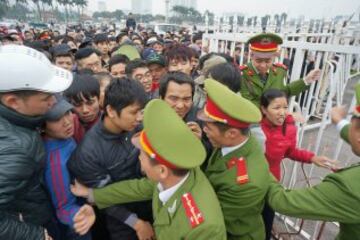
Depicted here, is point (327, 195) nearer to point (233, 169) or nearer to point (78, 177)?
point (233, 169)

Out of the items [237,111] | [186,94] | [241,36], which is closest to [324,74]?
[241,36]

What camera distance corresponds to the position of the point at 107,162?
1818mm

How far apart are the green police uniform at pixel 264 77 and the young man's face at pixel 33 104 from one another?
2.33 metres

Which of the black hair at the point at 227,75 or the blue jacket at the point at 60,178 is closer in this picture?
the blue jacket at the point at 60,178

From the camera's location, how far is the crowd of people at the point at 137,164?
133 cm

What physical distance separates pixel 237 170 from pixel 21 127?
1.25 meters

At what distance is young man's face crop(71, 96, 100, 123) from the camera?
2199mm

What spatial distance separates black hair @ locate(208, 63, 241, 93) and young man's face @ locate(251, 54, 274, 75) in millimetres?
923

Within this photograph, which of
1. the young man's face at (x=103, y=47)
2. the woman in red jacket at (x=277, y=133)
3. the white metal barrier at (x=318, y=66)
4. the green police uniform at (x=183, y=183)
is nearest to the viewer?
the green police uniform at (x=183, y=183)

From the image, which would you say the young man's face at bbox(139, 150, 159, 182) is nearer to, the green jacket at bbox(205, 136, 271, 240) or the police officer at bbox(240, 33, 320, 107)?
the green jacket at bbox(205, 136, 271, 240)

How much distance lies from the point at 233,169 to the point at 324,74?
3066 mm

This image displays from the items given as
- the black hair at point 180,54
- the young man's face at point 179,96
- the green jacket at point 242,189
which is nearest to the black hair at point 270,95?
the young man's face at point 179,96

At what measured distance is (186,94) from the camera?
223cm

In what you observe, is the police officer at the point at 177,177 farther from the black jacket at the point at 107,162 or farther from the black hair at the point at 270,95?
Answer: the black hair at the point at 270,95
